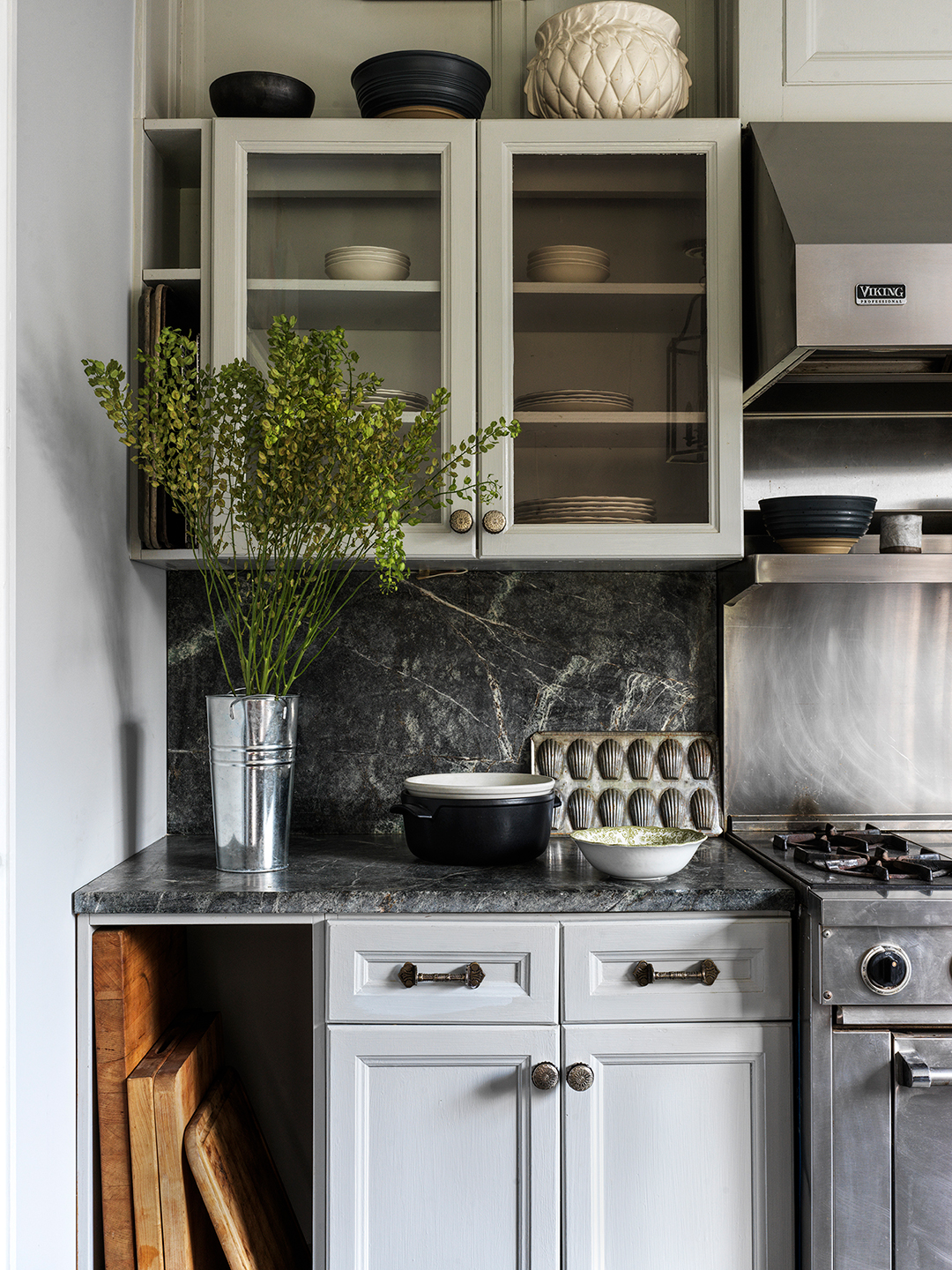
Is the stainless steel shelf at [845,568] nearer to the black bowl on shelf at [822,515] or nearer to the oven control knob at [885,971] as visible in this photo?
the black bowl on shelf at [822,515]

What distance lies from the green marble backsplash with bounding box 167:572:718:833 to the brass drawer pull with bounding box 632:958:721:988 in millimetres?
611

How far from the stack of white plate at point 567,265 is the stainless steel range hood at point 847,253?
28 centimetres

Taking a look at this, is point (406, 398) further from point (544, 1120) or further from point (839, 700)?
point (544, 1120)

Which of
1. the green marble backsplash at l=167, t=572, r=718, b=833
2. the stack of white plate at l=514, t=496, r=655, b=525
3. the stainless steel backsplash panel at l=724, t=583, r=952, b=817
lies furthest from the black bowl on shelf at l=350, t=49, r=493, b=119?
the stainless steel backsplash panel at l=724, t=583, r=952, b=817

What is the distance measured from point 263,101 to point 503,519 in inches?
35.8

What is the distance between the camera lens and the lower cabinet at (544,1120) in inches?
58.3

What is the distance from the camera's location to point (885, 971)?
1425mm

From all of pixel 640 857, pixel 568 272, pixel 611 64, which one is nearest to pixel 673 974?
pixel 640 857

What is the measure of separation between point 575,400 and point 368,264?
0.46 m

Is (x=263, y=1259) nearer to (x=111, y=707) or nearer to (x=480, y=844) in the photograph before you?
(x=480, y=844)

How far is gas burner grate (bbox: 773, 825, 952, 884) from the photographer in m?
1.53

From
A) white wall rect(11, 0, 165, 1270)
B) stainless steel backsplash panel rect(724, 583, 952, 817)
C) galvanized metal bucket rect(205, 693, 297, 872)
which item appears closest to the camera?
white wall rect(11, 0, 165, 1270)

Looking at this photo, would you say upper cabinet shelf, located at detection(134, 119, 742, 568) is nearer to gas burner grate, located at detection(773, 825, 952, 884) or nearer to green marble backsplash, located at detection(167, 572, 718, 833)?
green marble backsplash, located at detection(167, 572, 718, 833)

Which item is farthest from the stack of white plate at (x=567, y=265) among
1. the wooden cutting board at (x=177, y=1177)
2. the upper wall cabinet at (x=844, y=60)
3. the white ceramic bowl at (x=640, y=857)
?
the wooden cutting board at (x=177, y=1177)
